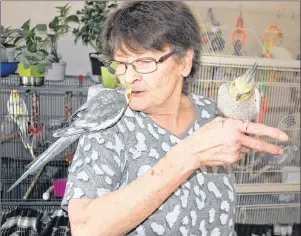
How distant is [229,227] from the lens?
0.92 meters

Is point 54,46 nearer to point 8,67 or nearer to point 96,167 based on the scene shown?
point 8,67

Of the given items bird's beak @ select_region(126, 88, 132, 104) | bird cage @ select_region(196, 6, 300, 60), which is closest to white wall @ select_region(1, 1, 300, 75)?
bird cage @ select_region(196, 6, 300, 60)

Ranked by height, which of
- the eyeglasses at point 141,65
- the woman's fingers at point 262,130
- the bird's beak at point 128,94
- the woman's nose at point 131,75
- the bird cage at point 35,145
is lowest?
the bird cage at point 35,145

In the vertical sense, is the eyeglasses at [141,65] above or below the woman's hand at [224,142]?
above

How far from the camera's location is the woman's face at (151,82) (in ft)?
2.71

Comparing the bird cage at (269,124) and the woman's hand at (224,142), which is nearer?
the woman's hand at (224,142)

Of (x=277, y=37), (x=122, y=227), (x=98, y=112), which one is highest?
(x=277, y=37)

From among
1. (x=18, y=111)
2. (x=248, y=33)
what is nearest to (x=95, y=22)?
(x=18, y=111)

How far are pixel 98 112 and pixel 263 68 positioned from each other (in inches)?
41.2

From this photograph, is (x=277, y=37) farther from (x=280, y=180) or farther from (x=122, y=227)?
(x=122, y=227)

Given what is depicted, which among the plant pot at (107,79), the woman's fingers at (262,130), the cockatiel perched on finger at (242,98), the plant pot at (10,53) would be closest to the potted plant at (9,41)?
the plant pot at (10,53)

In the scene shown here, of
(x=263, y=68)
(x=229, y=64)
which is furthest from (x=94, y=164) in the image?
(x=263, y=68)

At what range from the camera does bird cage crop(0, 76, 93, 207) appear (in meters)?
1.65

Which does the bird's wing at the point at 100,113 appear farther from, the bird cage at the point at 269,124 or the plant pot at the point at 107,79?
the bird cage at the point at 269,124
